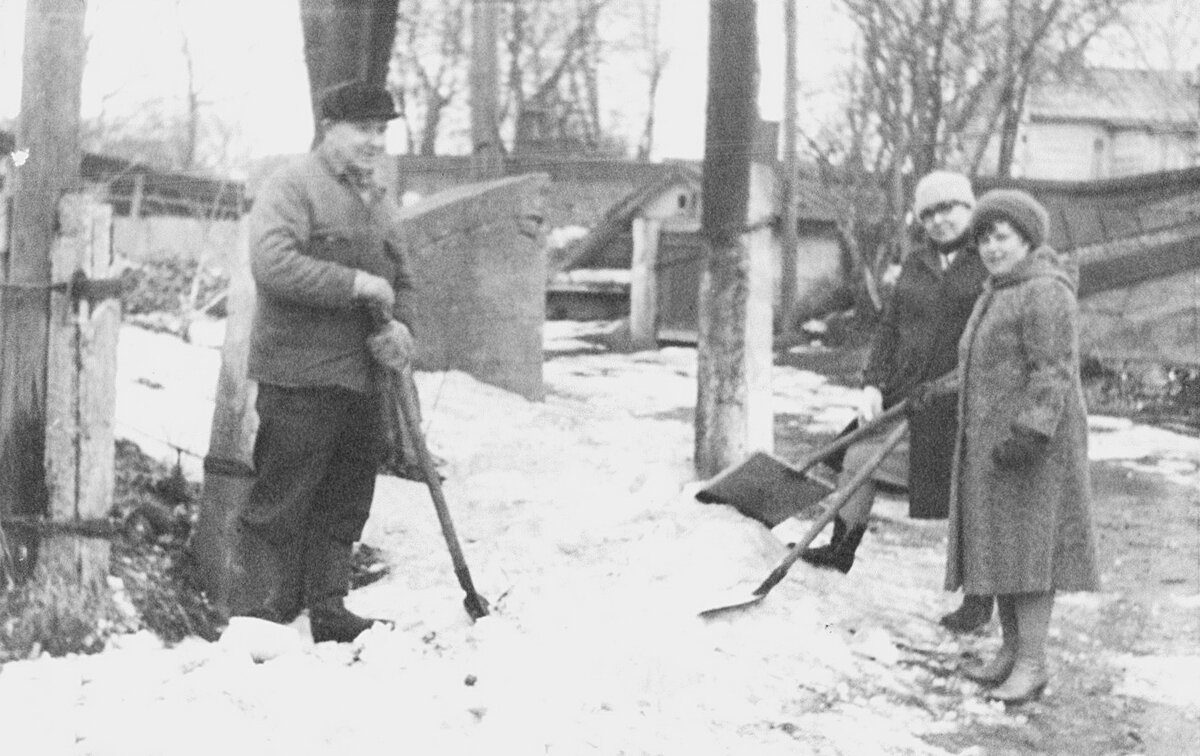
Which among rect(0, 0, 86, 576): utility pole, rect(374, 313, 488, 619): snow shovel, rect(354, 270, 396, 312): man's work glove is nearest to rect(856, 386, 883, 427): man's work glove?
rect(374, 313, 488, 619): snow shovel

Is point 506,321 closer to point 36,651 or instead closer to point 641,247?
point 36,651

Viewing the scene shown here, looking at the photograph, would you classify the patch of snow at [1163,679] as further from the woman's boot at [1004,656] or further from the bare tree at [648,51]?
the bare tree at [648,51]

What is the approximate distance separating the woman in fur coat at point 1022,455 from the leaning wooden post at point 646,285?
1709cm

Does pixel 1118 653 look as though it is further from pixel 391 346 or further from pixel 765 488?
pixel 391 346

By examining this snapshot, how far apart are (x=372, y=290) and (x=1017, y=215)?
2086 millimetres

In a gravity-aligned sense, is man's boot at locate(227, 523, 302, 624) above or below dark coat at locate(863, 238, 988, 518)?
below

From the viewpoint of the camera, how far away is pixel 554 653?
197 inches

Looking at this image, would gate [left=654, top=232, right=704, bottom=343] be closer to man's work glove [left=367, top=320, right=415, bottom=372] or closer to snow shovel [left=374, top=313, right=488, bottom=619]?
snow shovel [left=374, top=313, right=488, bottom=619]

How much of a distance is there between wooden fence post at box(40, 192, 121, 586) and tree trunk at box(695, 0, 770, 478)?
328 centimetres

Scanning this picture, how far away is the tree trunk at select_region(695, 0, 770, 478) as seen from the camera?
7.55m

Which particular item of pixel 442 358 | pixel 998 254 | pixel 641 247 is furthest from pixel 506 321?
pixel 641 247

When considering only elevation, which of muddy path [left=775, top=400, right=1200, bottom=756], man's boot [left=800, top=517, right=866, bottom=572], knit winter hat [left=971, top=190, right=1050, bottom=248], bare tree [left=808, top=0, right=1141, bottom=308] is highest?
bare tree [left=808, top=0, right=1141, bottom=308]

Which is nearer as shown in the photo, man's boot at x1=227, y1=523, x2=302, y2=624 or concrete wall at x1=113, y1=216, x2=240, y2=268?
man's boot at x1=227, y1=523, x2=302, y2=624

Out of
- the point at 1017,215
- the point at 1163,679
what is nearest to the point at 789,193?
the point at 1163,679
